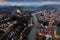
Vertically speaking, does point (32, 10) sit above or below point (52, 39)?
above

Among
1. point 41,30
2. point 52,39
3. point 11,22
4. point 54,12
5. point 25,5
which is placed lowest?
point 52,39

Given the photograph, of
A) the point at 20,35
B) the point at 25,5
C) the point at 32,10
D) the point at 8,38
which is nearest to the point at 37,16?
the point at 32,10

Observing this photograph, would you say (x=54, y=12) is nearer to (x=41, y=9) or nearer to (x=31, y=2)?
(x=41, y=9)

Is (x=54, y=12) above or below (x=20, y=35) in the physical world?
above

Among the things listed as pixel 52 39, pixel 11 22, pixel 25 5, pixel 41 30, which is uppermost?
pixel 25 5

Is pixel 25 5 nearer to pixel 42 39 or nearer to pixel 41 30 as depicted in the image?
pixel 41 30

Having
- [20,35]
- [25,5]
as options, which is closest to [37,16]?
[25,5]
